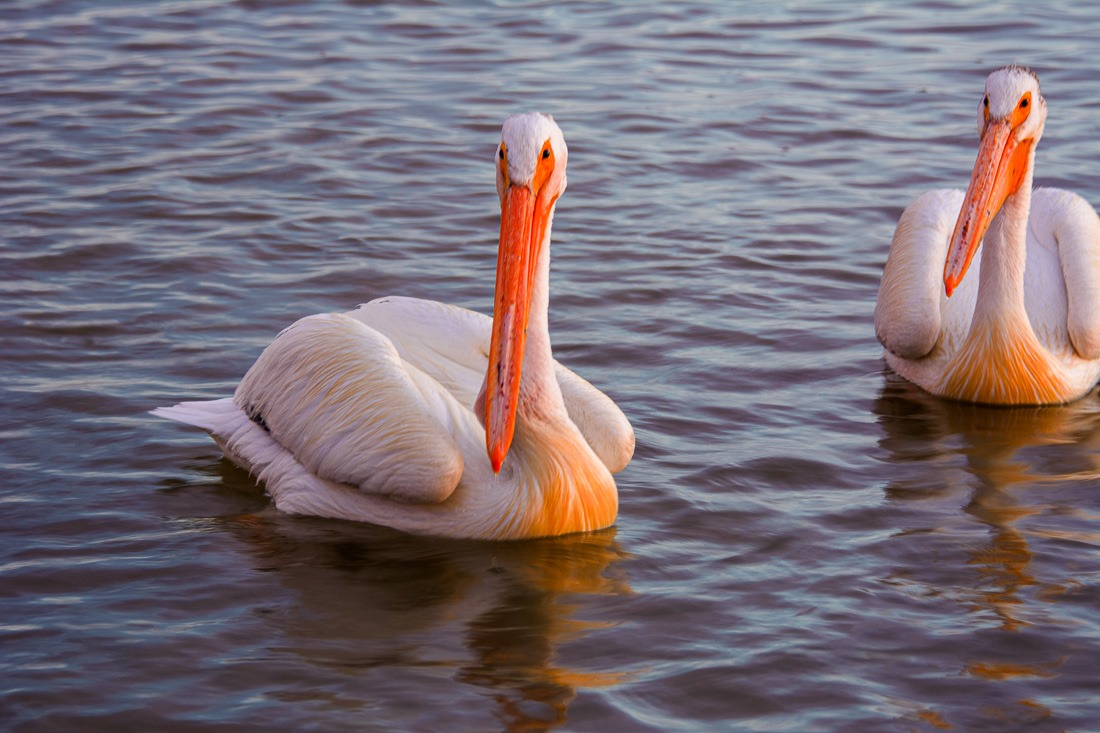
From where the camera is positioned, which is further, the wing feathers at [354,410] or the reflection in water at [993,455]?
the reflection in water at [993,455]

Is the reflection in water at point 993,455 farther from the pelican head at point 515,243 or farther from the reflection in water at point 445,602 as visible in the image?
the pelican head at point 515,243

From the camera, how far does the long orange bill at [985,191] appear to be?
16.5 ft

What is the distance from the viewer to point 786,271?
647 cm

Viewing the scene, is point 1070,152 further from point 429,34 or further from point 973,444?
point 429,34

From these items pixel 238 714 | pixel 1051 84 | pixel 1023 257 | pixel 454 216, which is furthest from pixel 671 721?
pixel 1051 84

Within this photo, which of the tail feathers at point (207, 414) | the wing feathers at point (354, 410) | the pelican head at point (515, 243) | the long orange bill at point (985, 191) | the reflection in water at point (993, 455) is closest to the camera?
the pelican head at point (515, 243)

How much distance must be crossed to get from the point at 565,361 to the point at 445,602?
181 centimetres

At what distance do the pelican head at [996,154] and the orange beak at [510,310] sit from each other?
66.7 inches

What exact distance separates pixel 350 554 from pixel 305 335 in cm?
66

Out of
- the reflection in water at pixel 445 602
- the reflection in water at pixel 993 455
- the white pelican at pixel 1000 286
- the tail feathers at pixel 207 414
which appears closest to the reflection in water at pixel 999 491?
the reflection in water at pixel 993 455

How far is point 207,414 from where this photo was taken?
4.70 meters

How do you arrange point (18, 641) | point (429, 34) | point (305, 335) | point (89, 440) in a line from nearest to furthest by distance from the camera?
point (18, 641) < point (305, 335) < point (89, 440) < point (429, 34)

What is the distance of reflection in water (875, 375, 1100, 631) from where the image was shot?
13.7 feet

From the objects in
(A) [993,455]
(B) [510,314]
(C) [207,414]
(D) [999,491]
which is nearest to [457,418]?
(B) [510,314]
